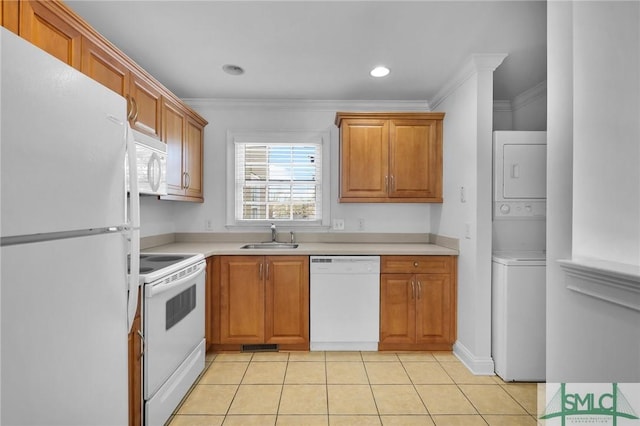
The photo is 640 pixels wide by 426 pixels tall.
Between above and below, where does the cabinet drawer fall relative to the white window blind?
below

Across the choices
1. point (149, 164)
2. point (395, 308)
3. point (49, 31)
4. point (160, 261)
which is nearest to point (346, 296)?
point (395, 308)

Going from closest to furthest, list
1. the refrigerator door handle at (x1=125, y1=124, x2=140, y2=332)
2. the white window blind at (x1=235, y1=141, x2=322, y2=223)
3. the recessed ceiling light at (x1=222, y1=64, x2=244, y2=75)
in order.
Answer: the refrigerator door handle at (x1=125, y1=124, x2=140, y2=332) → the recessed ceiling light at (x1=222, y1=64, x2=244, y2=75) → the white window blind at (x1=235, y1=141, x2=322, y2=223)

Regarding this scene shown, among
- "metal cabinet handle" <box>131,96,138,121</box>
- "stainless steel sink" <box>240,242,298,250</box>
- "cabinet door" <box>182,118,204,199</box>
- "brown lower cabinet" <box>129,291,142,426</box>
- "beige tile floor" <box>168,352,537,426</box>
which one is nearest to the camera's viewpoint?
"brown lower cabinet" <box>129,291,142,426</box>

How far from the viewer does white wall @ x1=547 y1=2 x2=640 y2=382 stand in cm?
110

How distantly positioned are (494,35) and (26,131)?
2.54 meters

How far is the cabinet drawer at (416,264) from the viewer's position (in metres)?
2.78

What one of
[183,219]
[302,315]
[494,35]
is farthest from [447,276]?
[183,219]

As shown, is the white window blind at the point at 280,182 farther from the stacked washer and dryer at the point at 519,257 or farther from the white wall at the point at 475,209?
the stacked washer and dryer at the point at 519,257

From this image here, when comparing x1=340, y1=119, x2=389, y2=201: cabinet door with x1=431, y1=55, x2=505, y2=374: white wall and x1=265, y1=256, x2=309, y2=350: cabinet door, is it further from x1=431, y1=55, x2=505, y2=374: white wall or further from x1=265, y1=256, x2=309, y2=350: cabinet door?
x1=265, y1=256, x2=309, y2=350: cabinet door

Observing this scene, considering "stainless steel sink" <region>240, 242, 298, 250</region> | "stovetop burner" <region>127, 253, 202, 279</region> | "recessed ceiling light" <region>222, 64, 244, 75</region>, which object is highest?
"recessed ceiling light" <region>222, 64, 244, 75</region>

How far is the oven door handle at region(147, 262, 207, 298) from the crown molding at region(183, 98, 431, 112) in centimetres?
181

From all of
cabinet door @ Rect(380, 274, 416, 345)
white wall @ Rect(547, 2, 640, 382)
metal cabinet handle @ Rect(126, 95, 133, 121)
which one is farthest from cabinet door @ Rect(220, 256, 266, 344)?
white wall @ Rect(547, 2, 640, 382)

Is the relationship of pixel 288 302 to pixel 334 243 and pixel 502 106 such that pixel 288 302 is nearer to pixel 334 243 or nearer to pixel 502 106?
pixel 334 243

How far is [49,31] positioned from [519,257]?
9.97 feet
